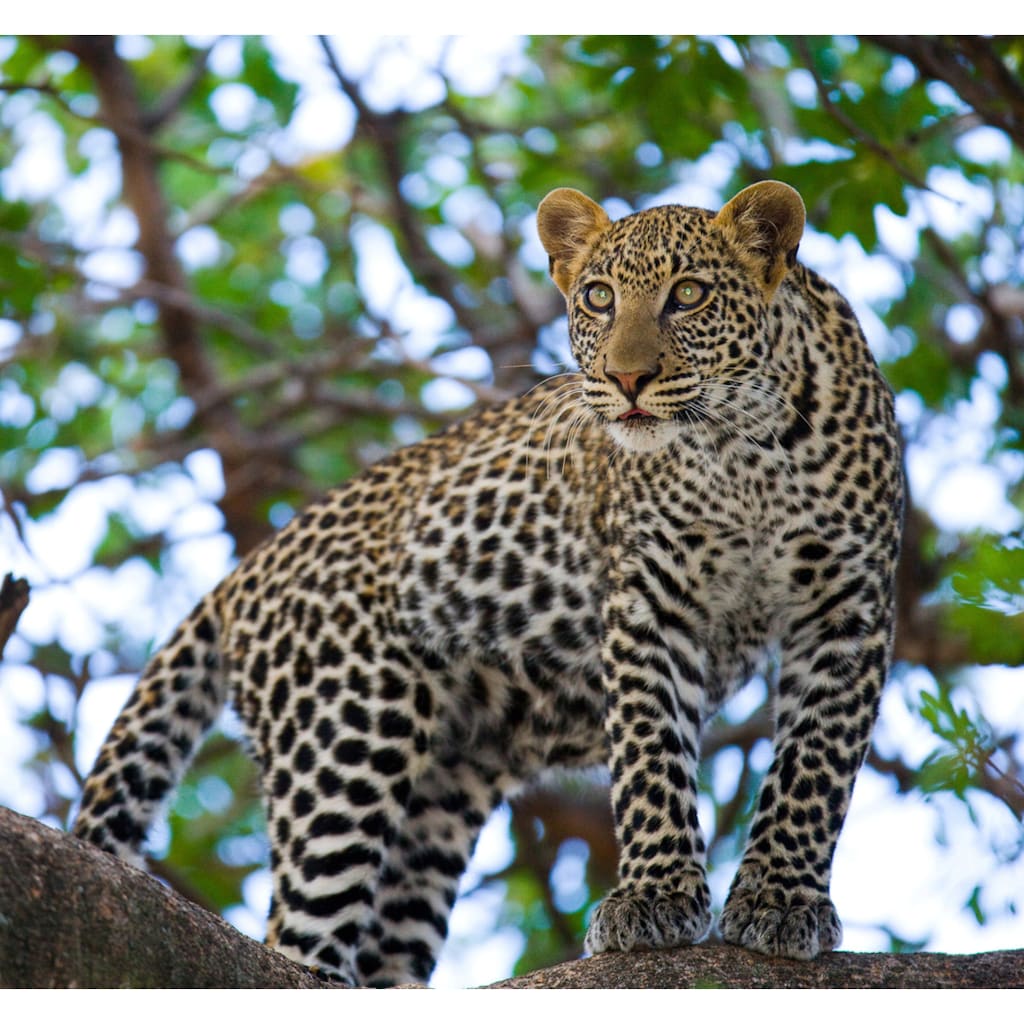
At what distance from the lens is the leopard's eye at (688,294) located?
457cm

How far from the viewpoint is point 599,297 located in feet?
15.5

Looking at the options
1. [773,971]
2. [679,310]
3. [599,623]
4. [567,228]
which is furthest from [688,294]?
[773,971]

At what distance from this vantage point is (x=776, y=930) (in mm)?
4277

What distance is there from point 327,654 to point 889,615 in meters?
1.67

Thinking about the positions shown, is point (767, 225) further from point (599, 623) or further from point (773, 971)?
point (773, 971)

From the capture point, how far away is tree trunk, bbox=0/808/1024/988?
3408 millimetres

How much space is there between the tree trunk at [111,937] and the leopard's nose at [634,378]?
4.81 ft

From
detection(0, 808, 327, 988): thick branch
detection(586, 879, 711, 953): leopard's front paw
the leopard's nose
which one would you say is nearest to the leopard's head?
the leopard's nose

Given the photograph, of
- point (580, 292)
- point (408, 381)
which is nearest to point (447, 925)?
point (580, 292)

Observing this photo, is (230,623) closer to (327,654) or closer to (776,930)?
(327,654)

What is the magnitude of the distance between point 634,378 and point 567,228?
30.1 inches

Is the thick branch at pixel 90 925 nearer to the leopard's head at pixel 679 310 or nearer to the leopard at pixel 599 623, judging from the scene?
the leopard at pixel 599 623

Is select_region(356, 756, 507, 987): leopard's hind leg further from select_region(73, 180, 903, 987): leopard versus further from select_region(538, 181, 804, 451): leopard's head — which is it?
select_region(538, 181, 804, 451): leopard's head

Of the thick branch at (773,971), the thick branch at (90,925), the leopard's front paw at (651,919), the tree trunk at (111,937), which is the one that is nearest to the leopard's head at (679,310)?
the leopard's front paw at (651,919)
